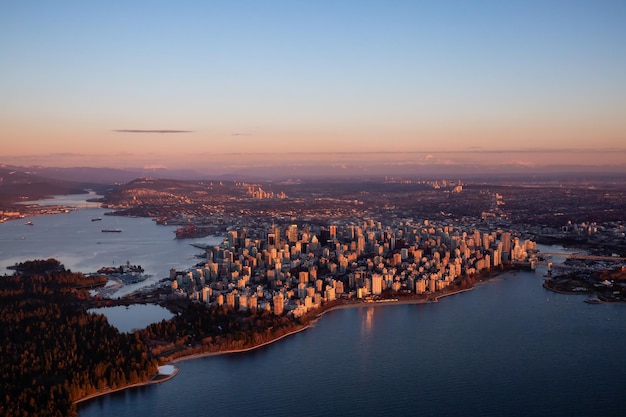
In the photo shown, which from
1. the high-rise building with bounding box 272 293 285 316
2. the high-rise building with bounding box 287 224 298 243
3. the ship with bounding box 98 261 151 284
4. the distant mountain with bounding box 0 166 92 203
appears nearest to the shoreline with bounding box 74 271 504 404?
the high-rise building with bounding box 272 293 285 316

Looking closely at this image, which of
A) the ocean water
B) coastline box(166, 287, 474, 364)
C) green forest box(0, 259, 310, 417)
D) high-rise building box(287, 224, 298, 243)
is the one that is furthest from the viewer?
high-rise building box(287, 224, 298, 243)

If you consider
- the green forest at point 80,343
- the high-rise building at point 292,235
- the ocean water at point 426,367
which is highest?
the high-rise building at point 292,235

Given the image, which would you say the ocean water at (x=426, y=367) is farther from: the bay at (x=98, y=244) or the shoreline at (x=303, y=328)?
the bay at (x=98, y=244)

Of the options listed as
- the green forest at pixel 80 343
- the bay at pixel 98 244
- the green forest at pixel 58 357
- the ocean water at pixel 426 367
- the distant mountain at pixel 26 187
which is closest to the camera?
the green forest at pixel 58 357

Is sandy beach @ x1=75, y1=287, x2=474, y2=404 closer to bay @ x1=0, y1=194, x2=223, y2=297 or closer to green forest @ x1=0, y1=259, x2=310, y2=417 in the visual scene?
green forest @ x1=0, y1=259, x2=310, y2=417

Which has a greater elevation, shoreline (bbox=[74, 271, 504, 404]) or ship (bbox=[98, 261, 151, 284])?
ship (bbox=[98, 261, 151, 284])

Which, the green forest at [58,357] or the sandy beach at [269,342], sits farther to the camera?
the sandy beach at [269,342]

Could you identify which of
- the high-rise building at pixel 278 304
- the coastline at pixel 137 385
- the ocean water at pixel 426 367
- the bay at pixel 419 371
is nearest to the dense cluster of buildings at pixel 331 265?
the high-rise building at pixel 278 304

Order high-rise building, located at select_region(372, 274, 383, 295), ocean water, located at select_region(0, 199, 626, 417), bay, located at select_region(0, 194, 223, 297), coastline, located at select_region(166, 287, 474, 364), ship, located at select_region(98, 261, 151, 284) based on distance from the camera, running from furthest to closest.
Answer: bay, located at select_region(0, 194, 223, 297) < ship, located at select_region(98, 261, 151, 284) < high-rise building, located at select_region(372, 274, 383, 295) < coastline, located at select_region(166, 287, 474, 364) < ocean water, located at select_region(0, 199, 626, 417)
